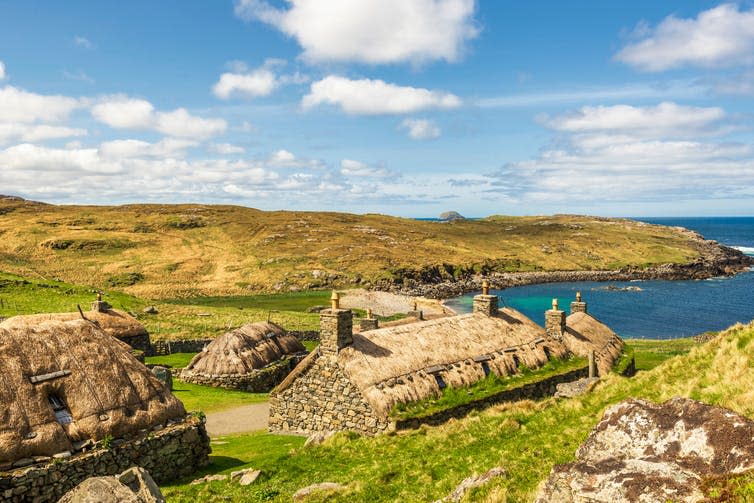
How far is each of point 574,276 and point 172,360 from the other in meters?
116

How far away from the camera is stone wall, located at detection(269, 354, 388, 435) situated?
76.5ft

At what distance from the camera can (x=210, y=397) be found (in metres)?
32.5

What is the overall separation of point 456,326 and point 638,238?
7050 inches

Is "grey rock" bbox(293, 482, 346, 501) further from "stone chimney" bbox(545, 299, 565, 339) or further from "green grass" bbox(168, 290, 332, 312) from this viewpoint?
"green grass" bbox(168, 290, 332, 312)

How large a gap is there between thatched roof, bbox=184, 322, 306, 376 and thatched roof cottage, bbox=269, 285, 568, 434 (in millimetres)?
11836

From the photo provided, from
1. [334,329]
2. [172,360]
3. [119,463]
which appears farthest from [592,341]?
[172,360]

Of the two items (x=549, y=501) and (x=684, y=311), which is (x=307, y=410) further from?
(x=684, y=311)

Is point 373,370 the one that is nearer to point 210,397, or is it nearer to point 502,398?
point 502,398

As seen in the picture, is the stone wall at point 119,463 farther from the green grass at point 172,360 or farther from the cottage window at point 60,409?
the green grass at point 172,360

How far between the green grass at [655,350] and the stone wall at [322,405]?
2870 cm

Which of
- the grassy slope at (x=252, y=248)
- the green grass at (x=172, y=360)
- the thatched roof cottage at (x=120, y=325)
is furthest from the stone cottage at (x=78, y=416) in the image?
the grassy slope at (x=252, y=248)

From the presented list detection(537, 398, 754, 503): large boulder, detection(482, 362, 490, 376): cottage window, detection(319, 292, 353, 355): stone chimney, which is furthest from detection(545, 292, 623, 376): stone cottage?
detection(537, 398, 754, 503): large boulder

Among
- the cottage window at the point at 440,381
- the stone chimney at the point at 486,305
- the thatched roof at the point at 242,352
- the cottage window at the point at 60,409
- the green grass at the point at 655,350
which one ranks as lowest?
the green grass at the point at 655,350

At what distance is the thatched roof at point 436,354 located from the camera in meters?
23.9
